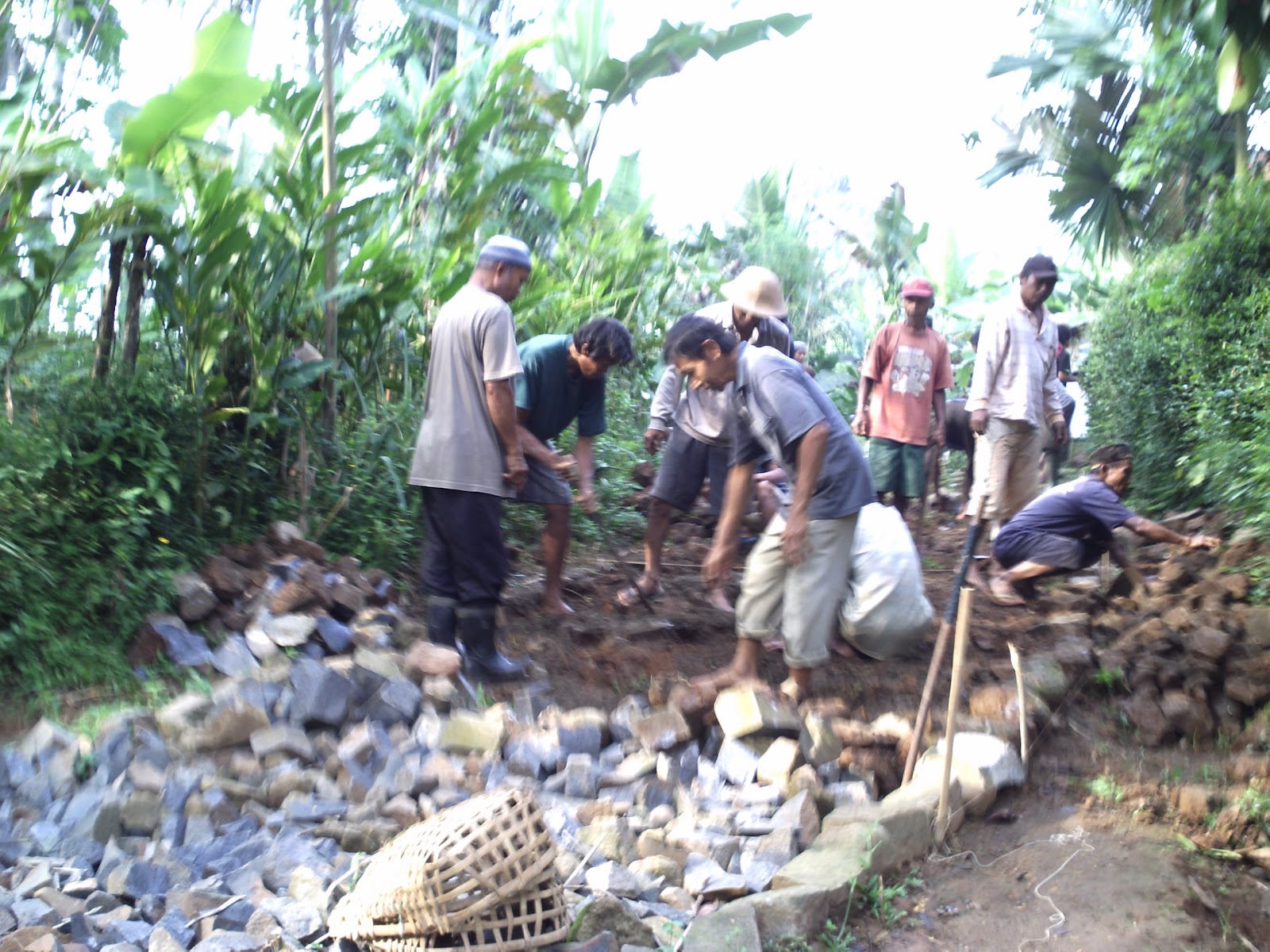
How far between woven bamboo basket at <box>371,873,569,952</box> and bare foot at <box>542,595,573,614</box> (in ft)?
8.46

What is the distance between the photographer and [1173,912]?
321cm

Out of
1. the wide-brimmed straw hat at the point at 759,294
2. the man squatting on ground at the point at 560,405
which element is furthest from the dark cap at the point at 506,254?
the wide-brimmed straw hat at the point at 759,294

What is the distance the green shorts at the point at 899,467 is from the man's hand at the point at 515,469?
263cm

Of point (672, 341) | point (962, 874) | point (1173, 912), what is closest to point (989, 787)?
point (962, 874)

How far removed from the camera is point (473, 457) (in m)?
4.49

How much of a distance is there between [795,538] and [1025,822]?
1.16 meters

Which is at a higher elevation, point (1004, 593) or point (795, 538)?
point (795, 538)

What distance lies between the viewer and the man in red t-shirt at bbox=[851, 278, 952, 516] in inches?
259

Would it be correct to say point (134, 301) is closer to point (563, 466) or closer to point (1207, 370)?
point (563, 466)

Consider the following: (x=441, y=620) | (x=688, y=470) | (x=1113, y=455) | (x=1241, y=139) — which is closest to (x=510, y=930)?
(x=441, y=620)

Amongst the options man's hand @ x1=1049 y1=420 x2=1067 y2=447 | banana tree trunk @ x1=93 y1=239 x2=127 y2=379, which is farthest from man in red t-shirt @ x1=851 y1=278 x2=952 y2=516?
banana tree trunk @ x1=93 y1=239 x2=127 y2=379

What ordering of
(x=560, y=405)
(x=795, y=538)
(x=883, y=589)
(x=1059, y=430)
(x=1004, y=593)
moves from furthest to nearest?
(x=1059, y=430) → (x=1004, y=593) → (x=560, y=405) → (x=883, y=589) → (x=795, y=538)

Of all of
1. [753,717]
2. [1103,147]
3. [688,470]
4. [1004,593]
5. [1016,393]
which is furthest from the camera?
[1103,147]

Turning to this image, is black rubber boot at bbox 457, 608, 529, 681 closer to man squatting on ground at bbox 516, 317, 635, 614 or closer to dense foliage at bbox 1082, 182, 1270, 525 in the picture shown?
man squatting on ground at bbox 516, 317, 635, 614
